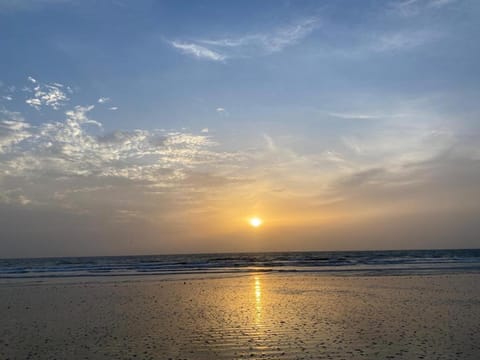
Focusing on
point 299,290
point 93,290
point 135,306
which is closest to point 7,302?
point 93,290

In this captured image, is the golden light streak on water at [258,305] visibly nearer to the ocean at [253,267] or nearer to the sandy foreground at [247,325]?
the sandy foreground at [247,325]

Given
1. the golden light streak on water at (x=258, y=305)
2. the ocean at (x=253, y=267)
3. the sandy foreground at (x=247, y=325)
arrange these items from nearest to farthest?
the sandy foreground at (x=247, y=325) → the golden light streak on water at (x=258, y=305) → the ocean at (x=253, y=267)

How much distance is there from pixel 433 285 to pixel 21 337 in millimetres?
27497

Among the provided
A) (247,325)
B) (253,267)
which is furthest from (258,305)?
(253,267)

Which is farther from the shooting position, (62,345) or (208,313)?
(208,313)

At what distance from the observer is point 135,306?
22906 mm

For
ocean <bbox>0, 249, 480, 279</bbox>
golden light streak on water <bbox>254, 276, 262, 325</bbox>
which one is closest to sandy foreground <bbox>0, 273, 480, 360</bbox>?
golden light streak on water <bbox>254, 276, 262, 325</bbox>

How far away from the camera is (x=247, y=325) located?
16328 millimetres

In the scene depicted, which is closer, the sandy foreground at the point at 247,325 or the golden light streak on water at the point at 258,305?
the sandy foreground at the point at 247,325

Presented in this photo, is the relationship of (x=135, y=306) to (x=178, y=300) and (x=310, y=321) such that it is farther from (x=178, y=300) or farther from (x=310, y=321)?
(x=310, y=321)

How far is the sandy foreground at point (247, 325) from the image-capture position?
12.8m

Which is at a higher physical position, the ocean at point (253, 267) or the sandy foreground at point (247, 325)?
the ocean at point (253, 267)

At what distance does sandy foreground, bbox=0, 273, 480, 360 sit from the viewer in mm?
12844

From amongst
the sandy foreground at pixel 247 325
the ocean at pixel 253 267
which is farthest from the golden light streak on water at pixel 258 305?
the ocean at pixel 253 267
